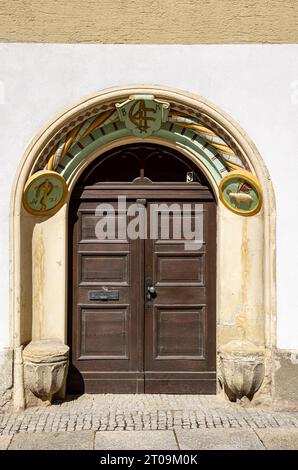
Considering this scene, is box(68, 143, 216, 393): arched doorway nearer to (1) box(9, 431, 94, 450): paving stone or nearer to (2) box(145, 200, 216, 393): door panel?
(2) box(145, 200, 216, 393): door panel

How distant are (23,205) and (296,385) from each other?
3224mm

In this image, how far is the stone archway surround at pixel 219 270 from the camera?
5.60 meters

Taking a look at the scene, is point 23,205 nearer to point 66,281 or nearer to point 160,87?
point 66,281

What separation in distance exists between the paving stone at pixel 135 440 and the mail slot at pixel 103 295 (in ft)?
4.93

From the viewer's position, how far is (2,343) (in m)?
5.61

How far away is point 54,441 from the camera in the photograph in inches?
190

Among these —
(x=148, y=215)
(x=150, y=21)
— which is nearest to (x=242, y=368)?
(x=148, y=215)

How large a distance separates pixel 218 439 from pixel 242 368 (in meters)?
0.89

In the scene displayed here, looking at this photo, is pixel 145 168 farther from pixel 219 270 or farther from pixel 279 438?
pixel 279 438

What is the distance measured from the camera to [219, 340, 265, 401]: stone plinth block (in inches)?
220

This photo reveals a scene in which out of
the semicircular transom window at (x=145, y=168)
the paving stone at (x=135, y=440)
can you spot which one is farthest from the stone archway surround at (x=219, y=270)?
the paving stone at (x=135, y=440)

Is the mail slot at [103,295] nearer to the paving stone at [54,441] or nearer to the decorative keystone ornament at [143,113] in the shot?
the paving stone at [54,441]
